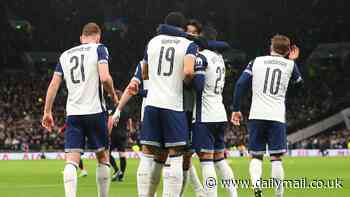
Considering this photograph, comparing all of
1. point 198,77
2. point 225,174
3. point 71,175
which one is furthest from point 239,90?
point 71,175

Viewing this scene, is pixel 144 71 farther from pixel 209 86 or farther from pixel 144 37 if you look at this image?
pixel 144 37

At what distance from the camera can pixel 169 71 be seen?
10.7 meters

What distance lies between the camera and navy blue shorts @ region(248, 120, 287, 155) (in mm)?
12914

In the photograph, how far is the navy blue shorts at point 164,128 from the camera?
34.9 feet

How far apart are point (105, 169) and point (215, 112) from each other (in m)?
1.80

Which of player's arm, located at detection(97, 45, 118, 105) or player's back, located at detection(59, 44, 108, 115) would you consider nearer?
player's arm, located at detection(97, 45, 118, 105)

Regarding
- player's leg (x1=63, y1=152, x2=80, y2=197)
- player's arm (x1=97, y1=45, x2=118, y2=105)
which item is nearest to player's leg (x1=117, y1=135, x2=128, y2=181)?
player's leg (x1=63, y1=152, x2=80, y2=197)

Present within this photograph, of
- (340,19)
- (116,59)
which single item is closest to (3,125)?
(116,59)

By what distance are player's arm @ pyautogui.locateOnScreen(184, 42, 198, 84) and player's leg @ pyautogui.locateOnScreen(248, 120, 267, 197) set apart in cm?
272

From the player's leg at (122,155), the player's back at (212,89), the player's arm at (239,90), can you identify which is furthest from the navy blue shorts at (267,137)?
the player's leg at (122,155)

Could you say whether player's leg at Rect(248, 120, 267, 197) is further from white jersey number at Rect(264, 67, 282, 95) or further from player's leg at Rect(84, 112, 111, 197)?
player's leg at Rect(84, 112, 111, 197)

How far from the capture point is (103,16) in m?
58.2

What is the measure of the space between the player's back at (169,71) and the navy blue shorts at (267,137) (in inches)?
104

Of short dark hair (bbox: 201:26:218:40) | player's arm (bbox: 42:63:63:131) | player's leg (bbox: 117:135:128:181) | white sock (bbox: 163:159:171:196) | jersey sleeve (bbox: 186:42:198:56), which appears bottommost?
player's leg (bbox: 117:135:128:181)
